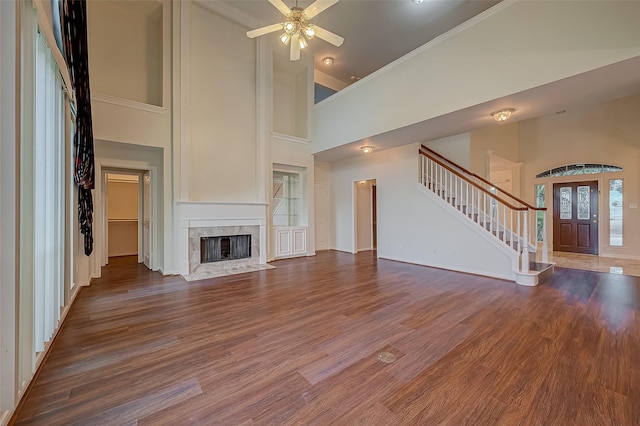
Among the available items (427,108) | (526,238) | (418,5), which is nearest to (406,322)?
(526,238)

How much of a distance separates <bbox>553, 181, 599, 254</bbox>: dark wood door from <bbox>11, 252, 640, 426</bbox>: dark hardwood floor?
13.8 feet

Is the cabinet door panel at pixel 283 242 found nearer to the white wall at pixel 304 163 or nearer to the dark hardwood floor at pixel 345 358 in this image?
the white wall at pixel 304 163

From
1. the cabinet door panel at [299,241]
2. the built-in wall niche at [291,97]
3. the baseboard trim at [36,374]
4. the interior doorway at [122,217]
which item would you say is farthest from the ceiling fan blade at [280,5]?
the interior doorway at [122,217]

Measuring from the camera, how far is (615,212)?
261 inches

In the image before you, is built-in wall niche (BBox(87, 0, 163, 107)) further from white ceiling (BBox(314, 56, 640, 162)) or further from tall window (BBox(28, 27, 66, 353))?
white ceiling (BBox(314, 56, 640, 162))

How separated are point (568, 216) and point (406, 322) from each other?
25.8ft

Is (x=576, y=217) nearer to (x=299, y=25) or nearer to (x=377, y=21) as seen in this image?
(x=377, y=21)

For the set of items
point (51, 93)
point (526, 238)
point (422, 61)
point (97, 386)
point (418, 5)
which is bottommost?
point (97, 386)

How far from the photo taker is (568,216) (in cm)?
749

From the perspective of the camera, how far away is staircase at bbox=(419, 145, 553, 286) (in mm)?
4344

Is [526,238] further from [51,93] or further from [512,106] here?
[51,93]

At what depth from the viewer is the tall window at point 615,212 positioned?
653 centimetres

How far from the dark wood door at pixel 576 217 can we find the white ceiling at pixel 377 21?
546 centimetres

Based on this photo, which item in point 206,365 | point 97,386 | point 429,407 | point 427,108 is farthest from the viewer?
point 427,108
